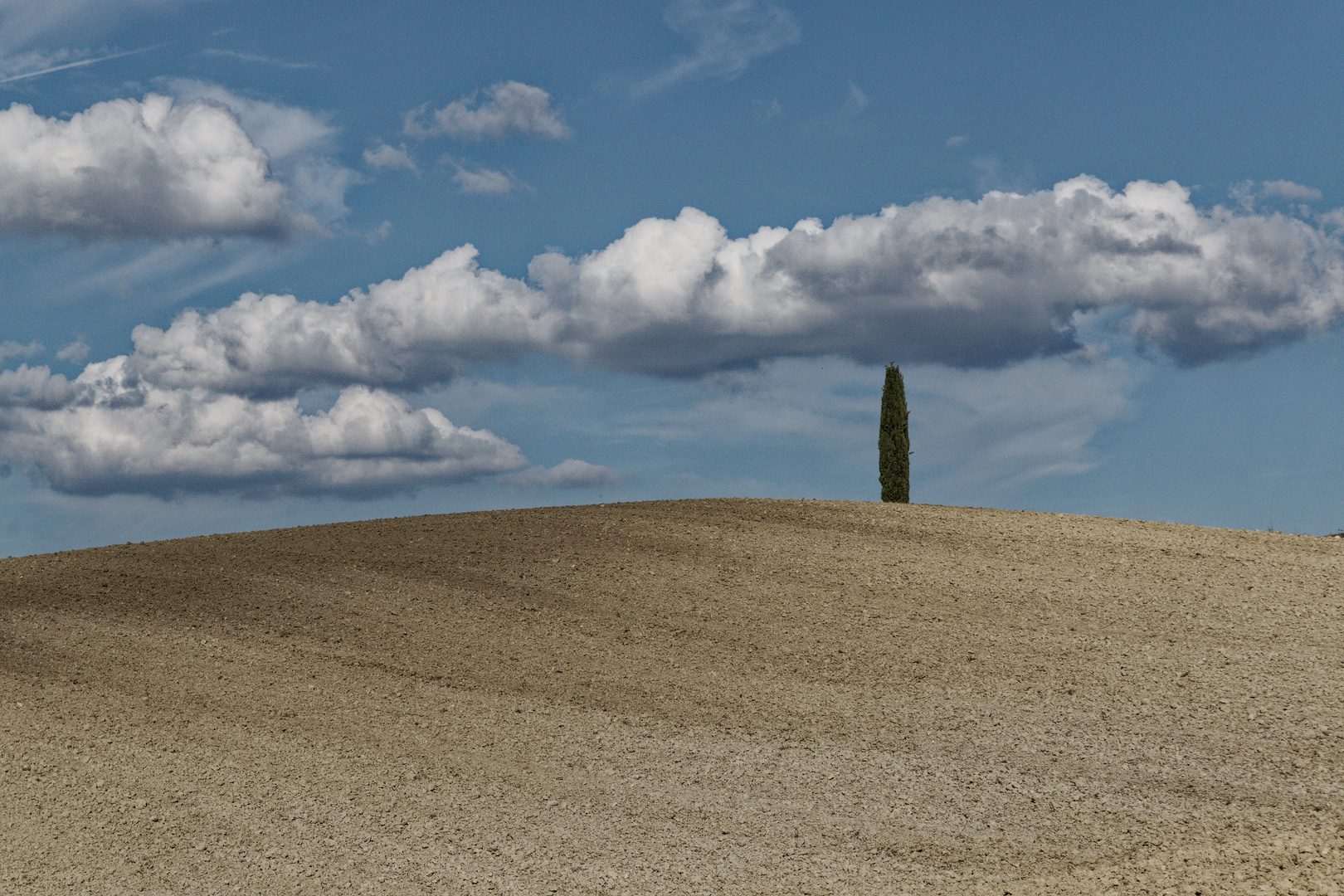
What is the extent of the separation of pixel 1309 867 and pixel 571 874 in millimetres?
4444

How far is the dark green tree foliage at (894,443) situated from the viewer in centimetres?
1972

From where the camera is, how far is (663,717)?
8688 mm

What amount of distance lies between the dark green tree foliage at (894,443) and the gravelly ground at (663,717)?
19.8 feet

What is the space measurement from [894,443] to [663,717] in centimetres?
1211

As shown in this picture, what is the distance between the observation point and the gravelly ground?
6641mm

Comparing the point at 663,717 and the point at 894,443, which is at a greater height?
the point at 894,443

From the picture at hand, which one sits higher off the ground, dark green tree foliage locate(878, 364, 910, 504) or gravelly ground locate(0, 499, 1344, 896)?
dark green tree foliage locate(878, 364, 910, 504)

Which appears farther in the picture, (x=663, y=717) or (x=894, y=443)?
(x=894, y=443)

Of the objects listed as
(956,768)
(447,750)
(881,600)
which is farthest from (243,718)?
(881,600)

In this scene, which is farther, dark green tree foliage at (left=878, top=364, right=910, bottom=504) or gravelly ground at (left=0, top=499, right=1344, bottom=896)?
dark green tree foliage at (left=878, top=364, right=910, bottom=504)

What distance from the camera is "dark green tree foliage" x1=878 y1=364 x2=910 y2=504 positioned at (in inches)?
776

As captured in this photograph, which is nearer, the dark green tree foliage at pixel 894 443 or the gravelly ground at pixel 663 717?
the gravelly ground at pixel 663 717

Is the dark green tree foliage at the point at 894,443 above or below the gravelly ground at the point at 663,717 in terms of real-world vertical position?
above

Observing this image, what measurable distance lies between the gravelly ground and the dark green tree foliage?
604 centimetres
